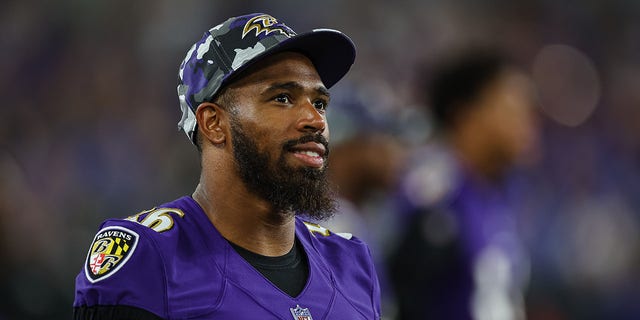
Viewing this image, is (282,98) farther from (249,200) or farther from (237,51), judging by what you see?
(249,200)

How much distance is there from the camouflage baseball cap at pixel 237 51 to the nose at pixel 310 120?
0.17 meters

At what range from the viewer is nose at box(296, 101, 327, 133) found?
2.43m

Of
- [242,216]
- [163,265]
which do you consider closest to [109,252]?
[163,265]

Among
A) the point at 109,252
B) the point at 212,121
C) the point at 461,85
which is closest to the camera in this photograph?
the point at 109,252

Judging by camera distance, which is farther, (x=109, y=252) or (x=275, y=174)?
(x=275, y=174)

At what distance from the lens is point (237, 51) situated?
247 cm

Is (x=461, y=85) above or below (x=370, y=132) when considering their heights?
above

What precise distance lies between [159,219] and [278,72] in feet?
1.65

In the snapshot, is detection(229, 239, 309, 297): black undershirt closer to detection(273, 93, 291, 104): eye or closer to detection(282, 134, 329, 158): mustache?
detection(282, 134, 329, 158): mustache

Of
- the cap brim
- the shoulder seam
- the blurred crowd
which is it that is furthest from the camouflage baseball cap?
the blurred crowd

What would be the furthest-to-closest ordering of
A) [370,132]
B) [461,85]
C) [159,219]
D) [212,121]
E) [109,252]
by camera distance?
[370,132]
[461,85]
[212,121]
[159,219]
[109,252]

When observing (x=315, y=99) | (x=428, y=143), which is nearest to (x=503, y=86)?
(x=428, y=143)

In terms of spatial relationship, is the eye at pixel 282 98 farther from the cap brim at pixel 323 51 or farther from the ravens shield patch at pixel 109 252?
the ravens shield patch at pixel 109 252

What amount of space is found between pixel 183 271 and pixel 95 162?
4.94m
